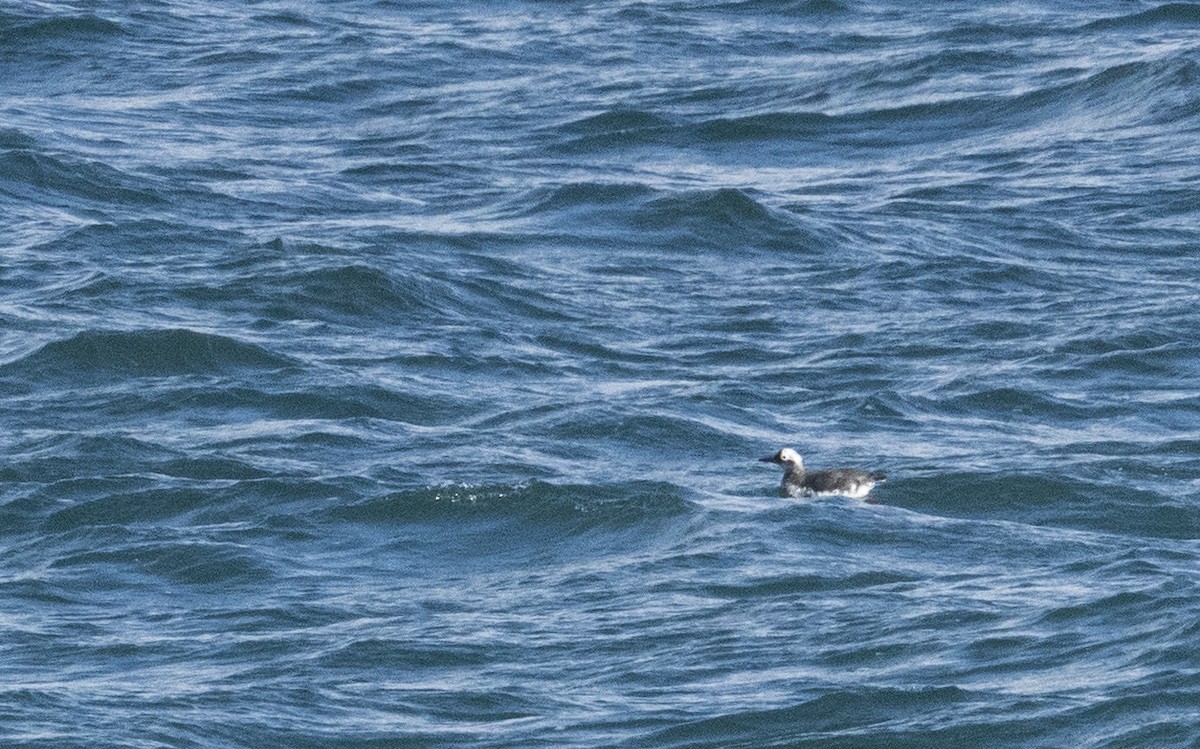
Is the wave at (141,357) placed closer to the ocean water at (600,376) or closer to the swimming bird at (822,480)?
the ocean water at (600,376)

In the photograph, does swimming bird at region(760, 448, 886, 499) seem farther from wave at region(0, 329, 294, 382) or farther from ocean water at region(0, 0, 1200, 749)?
wave at region(0, 329, 294, 382)

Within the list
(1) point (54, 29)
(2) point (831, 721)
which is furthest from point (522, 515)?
(1) point (54, 29)

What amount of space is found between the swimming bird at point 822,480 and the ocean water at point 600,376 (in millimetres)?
137

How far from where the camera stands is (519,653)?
13.8 meters

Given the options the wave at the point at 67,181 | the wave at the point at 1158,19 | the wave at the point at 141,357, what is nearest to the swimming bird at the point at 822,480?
the wave at the point at 141,357

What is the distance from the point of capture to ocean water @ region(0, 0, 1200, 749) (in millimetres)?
13430

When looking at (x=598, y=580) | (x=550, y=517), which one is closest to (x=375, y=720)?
(x=598, y=580)

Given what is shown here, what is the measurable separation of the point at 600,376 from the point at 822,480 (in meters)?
3.41

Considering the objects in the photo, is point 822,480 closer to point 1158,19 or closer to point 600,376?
point 600,376

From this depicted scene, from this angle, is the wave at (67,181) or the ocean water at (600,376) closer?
the ocean water at (600,376)

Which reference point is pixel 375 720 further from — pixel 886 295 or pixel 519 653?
pixel 886 295

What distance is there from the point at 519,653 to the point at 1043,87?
15.8 m

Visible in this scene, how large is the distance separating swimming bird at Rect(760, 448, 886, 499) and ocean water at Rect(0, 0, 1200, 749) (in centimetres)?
14

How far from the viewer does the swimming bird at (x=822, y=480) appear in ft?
54.3
